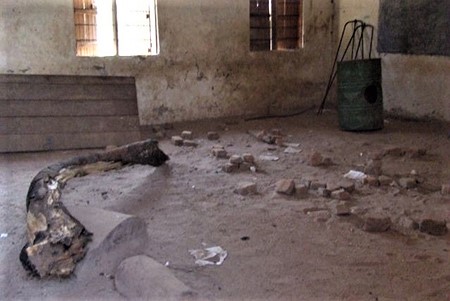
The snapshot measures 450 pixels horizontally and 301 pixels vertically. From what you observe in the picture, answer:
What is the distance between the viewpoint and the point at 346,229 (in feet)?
10.4

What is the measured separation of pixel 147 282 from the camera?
2.33 metres

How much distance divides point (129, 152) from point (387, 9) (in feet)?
13.4

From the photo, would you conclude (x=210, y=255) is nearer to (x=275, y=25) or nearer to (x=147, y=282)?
(x=147, y=282)

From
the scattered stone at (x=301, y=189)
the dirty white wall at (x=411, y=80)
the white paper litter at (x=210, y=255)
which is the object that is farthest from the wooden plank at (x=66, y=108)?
the dirty white wall at (x=411, y=80)

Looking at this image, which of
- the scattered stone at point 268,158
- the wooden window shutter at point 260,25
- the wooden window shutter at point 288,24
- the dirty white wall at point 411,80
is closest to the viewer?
the scattered stone at point 268,158

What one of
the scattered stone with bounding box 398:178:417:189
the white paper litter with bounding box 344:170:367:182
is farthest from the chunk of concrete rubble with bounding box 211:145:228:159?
the scattered stone with bounding box 398:178:417:189

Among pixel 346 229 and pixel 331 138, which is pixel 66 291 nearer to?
pixel 346 229

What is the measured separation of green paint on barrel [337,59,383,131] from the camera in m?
6.02

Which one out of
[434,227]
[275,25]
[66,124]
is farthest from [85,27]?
[434,227]

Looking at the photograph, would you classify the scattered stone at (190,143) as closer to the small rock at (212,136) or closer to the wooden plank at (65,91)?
the small rock at (212,136)

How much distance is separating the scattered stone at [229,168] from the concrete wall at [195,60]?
2.20 metres

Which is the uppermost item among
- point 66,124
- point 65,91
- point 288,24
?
point 288,24

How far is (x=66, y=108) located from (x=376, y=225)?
3462 mm

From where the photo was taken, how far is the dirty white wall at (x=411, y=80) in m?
6.18
